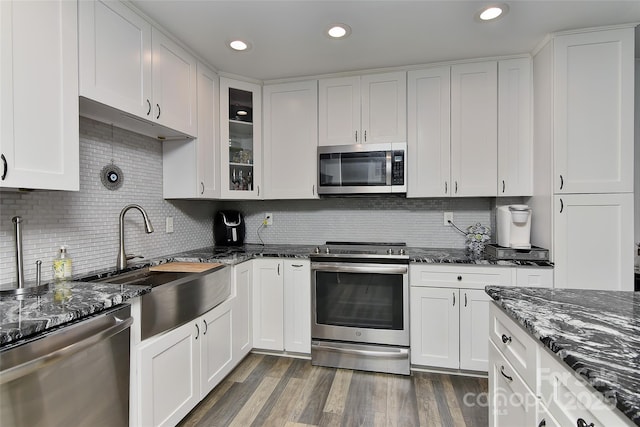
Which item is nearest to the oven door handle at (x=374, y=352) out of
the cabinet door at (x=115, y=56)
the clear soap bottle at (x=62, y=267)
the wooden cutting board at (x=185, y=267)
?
the wooden cutting board at (x=185, y=267)

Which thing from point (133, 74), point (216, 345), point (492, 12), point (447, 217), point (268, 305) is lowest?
Answer: point (216, 345)

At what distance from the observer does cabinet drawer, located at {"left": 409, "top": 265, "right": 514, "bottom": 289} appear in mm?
2124

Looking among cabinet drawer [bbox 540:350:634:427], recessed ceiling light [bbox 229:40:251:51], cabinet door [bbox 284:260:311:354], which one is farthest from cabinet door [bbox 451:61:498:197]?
cabinet drawer [bbox 540:350:634:427]

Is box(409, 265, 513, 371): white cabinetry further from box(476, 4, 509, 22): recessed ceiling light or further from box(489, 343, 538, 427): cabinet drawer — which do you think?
box(476, 4, 509, 22): recessed ceiling light

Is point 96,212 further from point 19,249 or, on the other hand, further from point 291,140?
point 291,140

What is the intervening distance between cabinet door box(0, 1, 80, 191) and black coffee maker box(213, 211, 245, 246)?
1.62 meters

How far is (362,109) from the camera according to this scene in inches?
101

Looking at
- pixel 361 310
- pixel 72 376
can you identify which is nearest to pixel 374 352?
pixel 361 310

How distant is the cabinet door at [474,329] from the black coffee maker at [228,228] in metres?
2.02

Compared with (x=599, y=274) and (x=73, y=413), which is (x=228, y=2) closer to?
(x=73, y=413)

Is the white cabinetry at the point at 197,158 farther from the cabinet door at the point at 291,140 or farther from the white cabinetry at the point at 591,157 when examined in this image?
the white cabinetry at the point at 591,157

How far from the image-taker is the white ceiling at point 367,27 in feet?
5.60

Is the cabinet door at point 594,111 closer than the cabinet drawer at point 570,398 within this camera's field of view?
No

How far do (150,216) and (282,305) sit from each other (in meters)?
1.23
